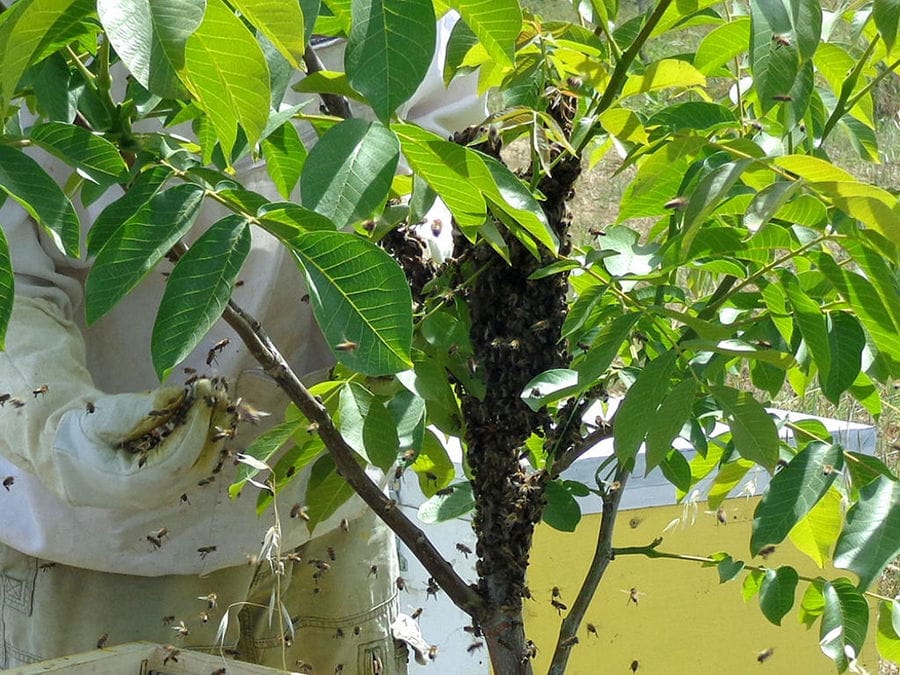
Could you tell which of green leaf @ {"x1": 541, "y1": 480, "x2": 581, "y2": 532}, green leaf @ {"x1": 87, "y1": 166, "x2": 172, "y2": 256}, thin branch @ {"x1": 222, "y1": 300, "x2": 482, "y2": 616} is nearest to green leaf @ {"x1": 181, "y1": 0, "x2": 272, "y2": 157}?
green leaf @ {"x1": 87, "y1": 166, "x2": 172, "y2": 256}

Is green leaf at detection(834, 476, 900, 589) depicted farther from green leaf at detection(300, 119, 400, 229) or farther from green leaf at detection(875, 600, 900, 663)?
green leaf at detection(300, 119, 400, 229)

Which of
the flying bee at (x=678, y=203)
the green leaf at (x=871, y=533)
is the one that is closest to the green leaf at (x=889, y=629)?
the green leaf at (x=871, y=533)

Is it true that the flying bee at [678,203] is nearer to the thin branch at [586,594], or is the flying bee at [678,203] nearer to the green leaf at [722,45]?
the green leaf at [722,45]

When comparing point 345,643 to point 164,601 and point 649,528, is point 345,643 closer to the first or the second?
point 164,601

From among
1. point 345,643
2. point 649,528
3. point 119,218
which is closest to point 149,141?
point 119,218

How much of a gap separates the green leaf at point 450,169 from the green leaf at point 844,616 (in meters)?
0.45

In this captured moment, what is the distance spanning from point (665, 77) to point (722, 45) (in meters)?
0.09

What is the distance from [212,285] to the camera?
0.64 meters

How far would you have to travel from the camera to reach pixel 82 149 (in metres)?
0.69

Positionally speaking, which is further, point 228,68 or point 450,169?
point 450,169

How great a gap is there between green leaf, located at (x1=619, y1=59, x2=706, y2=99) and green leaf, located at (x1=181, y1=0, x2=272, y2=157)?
356 mm

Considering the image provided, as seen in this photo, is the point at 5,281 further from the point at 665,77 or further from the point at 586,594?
the point at 586,594

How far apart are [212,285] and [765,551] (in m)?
0.53

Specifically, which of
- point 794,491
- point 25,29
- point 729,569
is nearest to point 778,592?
point 729,569
